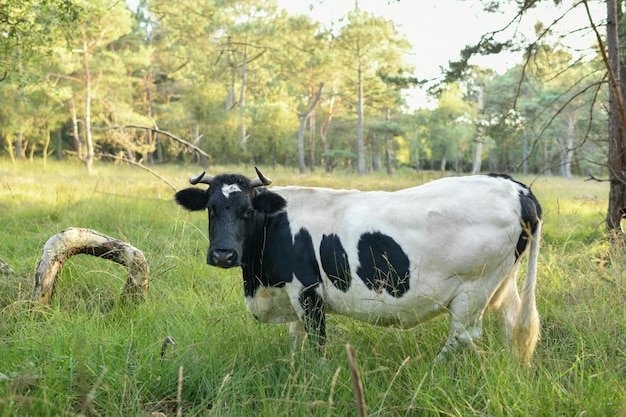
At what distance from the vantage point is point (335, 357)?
123 inches

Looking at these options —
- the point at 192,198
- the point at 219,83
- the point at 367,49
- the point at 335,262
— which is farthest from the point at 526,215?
the point at 219,83

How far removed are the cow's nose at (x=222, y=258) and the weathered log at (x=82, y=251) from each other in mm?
1422

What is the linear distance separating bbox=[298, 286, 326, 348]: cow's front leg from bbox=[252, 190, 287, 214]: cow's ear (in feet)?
2.34

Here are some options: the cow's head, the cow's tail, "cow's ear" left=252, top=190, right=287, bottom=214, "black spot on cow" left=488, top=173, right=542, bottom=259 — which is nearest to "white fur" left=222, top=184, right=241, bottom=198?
the cow's head

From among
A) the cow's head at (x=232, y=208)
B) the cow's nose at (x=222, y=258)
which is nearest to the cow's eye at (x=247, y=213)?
the cow's head at (x=232, y=208)

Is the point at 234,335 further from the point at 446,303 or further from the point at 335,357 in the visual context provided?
the point at 446,303

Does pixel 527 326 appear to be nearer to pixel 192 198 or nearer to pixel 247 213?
Answer: pixel 247 213

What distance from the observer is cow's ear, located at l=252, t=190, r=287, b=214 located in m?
3.91

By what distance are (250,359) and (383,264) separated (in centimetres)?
116

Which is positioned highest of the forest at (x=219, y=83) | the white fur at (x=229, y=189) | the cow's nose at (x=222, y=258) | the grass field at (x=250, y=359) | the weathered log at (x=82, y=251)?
the forest at (x=219, y=83)

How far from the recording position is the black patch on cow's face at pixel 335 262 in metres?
3.63

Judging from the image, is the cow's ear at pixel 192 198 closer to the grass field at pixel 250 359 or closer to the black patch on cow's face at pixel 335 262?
the grass field at pixel 250 359

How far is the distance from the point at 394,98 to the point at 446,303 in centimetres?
3361

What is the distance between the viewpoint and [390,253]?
3.54 metres
